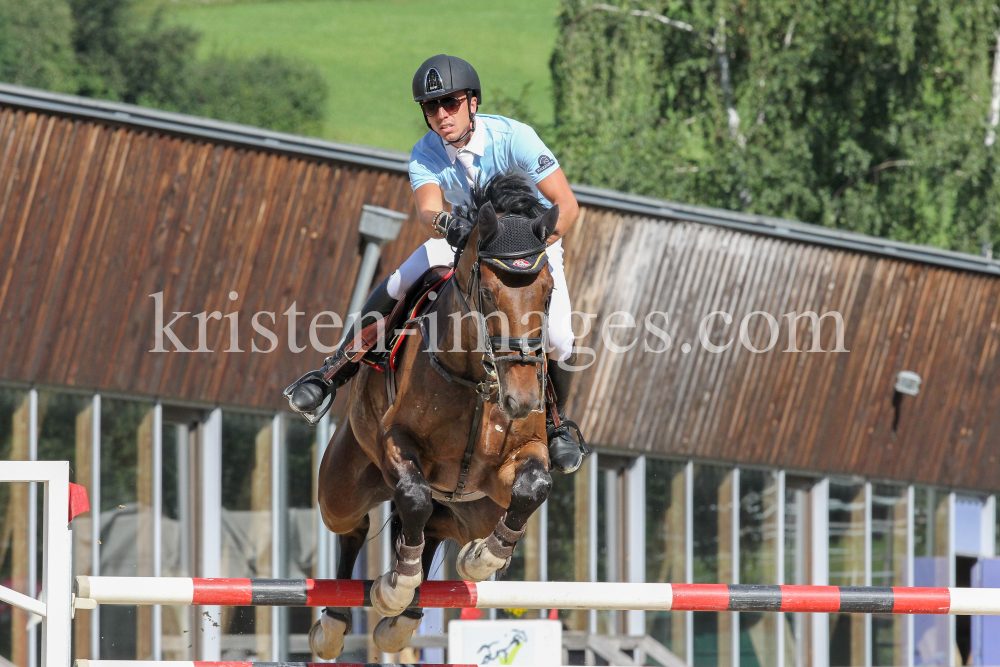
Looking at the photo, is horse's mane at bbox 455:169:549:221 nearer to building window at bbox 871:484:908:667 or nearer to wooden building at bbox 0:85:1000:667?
wooden building at bbox 0:85:1000:667

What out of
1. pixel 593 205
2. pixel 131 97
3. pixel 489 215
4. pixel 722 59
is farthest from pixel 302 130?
pixel 489 215

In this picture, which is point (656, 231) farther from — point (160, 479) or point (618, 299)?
point (160, 479)

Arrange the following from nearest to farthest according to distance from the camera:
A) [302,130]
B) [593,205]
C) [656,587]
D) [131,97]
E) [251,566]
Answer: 1. [656,587]
2. [251,566]
3. [593,205]
4. [131,97]
5. [302,130]

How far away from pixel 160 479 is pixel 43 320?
1.91 meters

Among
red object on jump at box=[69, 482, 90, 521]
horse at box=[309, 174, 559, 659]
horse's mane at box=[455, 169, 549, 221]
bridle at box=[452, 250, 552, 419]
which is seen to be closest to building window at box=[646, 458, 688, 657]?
horse at box=[309, 174, 559, 659]

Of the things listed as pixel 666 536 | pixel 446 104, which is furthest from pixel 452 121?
pixel 666 536

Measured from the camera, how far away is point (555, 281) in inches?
212

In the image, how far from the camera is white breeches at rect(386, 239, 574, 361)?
18.1 feet

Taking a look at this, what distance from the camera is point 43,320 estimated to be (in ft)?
36.1

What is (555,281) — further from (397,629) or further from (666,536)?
(666,536)

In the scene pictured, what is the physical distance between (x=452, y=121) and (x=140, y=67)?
126ft

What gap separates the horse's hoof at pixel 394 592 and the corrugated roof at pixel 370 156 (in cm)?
706

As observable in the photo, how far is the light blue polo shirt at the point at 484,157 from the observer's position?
5.34m

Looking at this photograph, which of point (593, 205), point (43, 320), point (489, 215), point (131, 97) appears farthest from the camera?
point (131, 97)
